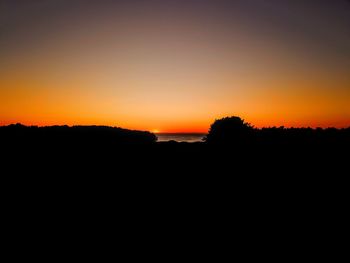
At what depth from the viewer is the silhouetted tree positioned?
32188mm

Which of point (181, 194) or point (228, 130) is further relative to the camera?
point (228, 130)

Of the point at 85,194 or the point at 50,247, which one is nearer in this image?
the point at 50,247

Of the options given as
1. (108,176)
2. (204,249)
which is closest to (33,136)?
(108,176)

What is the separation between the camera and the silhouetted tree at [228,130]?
3219cm

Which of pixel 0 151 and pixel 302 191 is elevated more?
pixel 0 151

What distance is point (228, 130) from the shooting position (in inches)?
1319

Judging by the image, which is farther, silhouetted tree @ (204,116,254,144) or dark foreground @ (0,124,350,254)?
silhouetted tree @ (204,116,254,144)

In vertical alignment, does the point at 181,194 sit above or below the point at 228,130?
below

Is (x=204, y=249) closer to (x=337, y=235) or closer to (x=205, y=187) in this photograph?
(x=337, y=235)

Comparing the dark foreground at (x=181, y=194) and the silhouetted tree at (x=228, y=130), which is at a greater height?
the silhouetted tree at (x=228, y=130)

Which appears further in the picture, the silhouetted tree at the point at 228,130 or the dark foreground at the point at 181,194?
the silhouetted tree at the point at 228,130

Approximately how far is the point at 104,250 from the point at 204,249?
3.65 metres

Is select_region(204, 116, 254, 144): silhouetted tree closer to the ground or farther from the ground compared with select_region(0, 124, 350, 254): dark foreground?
farther from the ground

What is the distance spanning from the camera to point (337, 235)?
1020 cm
